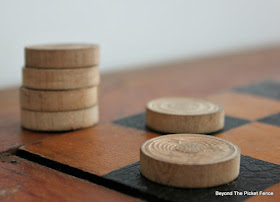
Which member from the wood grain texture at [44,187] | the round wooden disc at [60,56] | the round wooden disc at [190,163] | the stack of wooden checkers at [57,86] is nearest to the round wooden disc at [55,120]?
the stack of wooden checkers at [57,86]

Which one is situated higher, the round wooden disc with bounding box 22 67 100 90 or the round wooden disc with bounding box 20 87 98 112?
the round wooden disc with bounding box 22 67 100 90

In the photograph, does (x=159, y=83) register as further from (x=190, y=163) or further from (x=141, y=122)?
(x=190, y=163)

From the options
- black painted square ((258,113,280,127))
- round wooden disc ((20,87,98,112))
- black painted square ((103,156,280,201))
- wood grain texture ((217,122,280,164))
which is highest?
round wooden disc ((20,87,98,112))

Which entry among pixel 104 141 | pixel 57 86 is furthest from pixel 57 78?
pixel 104 141

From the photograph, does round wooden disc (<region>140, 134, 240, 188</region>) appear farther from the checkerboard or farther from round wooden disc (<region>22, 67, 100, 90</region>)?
round wooden disc (<region>22, 67, 100, 90</region>)

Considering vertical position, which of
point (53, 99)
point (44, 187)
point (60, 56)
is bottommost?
point (44, 187)

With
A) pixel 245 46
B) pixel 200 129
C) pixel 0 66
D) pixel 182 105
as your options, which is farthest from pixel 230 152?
pixel 245 46

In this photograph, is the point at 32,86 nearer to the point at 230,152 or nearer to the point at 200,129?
the point at 200,129

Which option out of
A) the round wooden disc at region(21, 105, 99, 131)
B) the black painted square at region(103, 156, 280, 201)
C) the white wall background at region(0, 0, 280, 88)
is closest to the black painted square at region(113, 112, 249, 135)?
the round wooden disc at region(21, 105, 99, 131)
